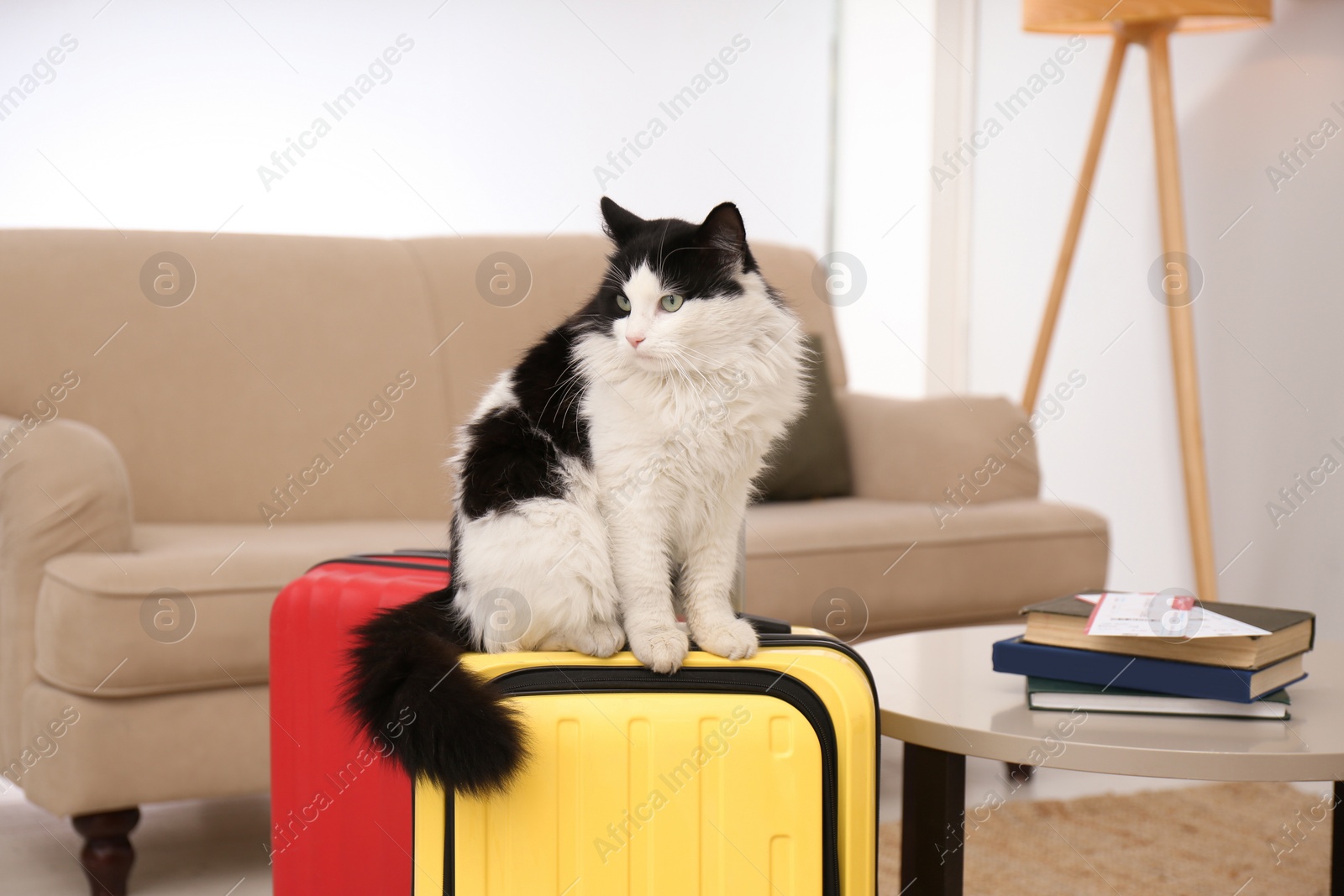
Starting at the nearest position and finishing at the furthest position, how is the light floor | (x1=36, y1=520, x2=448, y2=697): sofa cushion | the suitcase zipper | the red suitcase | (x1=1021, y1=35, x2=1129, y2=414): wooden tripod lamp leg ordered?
the red suitcase < the suitcase zipper < (x1=36, y1=520, x2=448, y2=697): sofa cushion < the light floor < (x1=1021, y1=35, x2=1129, y2=414): wooden tripod lamp leg

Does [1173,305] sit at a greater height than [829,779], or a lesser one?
greater

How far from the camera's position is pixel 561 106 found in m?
3.17

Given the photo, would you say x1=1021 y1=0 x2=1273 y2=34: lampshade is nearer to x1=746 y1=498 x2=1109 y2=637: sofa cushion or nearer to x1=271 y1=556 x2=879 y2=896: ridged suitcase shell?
x1=746 y1=498 x2=1109 y2=637: sofa cushion

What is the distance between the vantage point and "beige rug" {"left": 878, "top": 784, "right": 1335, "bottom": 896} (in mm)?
1607

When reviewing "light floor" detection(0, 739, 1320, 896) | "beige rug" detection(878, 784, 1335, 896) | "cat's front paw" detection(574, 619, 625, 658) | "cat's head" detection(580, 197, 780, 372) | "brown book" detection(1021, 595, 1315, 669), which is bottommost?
"beige rug" detection(878, 784, 1335, 896)

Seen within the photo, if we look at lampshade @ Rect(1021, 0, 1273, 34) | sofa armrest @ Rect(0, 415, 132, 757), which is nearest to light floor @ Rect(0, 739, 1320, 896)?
sofa armrest @ Rect(0, 415, 132, 757)

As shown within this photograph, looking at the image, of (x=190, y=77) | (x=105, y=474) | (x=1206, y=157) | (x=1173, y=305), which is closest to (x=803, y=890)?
(x=105, y=474)

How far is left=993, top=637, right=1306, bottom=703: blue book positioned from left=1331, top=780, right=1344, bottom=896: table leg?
6.3 inches

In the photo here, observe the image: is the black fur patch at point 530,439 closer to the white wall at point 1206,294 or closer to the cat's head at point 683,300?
the cat's head at point 683,300

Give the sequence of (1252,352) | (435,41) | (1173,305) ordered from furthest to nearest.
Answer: (435,41)
(1252,352)
(1173,305)

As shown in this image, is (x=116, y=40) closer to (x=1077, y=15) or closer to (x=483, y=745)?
(x=1077, y=15)

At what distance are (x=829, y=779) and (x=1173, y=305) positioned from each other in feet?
6.00

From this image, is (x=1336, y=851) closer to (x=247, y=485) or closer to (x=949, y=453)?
(x=949, y=453)

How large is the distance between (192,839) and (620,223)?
132cm
